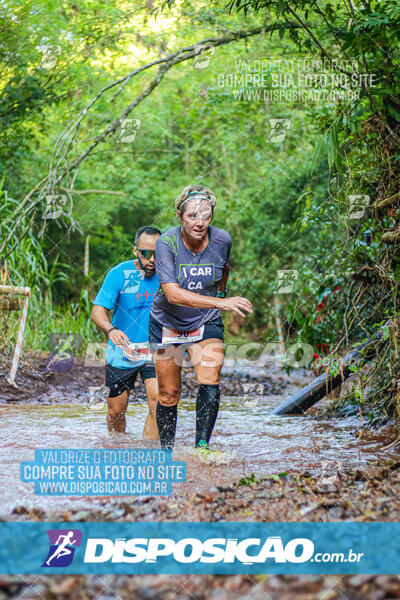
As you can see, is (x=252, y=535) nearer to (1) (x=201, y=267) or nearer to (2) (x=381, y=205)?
(1) (x=201, y=267)

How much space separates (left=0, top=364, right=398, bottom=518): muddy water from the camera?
402 cm

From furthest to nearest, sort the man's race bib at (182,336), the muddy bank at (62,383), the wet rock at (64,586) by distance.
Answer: the muddy bank at (62,383) → the man's race bib at (182,336) → the wet rock at (64,586)

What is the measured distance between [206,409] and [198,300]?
78cm

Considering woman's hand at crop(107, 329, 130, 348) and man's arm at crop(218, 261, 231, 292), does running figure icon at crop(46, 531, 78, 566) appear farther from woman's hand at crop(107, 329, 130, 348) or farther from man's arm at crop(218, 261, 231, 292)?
man's arm at crop(218, 261, 231, 292)

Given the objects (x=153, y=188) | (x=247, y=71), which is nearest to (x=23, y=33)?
(x=247, y=71)

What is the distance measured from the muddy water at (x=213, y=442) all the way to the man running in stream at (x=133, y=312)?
46 cm

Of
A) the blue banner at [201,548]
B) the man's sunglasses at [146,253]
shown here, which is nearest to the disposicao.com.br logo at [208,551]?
the blue banner at [201,548]

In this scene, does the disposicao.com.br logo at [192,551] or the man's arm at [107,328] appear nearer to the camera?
the disposicao.com.br logo at [192,551]

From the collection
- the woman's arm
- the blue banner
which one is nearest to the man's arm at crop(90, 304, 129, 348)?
the woman's arm

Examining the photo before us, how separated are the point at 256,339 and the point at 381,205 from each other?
12.0 meters

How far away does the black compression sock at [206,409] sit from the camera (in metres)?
4.49

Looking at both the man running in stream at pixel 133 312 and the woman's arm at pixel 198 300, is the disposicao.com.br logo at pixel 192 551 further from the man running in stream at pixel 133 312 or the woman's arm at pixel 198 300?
the man running in stream at pixel 133 312

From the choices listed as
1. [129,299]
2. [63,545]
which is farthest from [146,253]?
[63,545]

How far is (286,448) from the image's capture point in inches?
207
